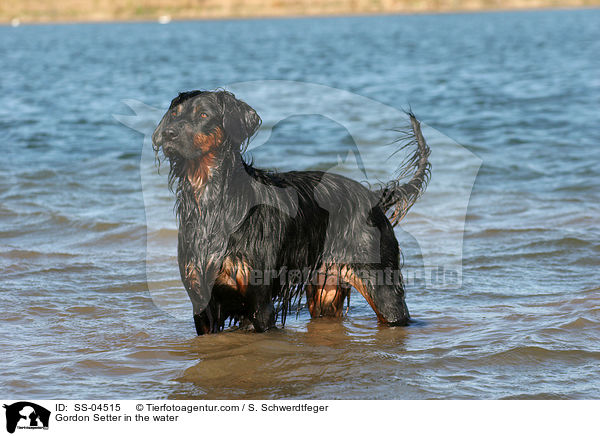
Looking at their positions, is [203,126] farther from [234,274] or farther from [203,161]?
[234,274]

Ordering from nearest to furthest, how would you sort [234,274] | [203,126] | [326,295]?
[203,126], [234,274], [326,295]

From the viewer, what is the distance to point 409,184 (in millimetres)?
6340

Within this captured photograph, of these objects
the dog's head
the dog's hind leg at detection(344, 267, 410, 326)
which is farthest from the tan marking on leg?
the dog's hind leg at detection(344, 267, 410, 326)

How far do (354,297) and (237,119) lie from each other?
2560 mm

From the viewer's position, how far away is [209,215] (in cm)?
532

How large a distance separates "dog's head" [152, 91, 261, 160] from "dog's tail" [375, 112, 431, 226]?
1.43m

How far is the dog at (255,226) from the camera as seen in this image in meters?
5.20

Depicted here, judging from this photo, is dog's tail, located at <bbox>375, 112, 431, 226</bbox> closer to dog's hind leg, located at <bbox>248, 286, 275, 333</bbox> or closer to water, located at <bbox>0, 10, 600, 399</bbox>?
water, located at <bbox>0, 10, 600, 399</bbox>

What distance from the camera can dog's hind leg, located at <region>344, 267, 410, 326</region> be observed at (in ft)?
19.2

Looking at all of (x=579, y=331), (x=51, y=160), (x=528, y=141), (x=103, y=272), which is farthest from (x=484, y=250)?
(x=51, y=160)

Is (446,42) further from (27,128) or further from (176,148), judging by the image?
(176,148)

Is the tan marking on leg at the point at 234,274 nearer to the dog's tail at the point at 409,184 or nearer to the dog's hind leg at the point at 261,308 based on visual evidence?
the dog's hind leg at the point at 261,308
